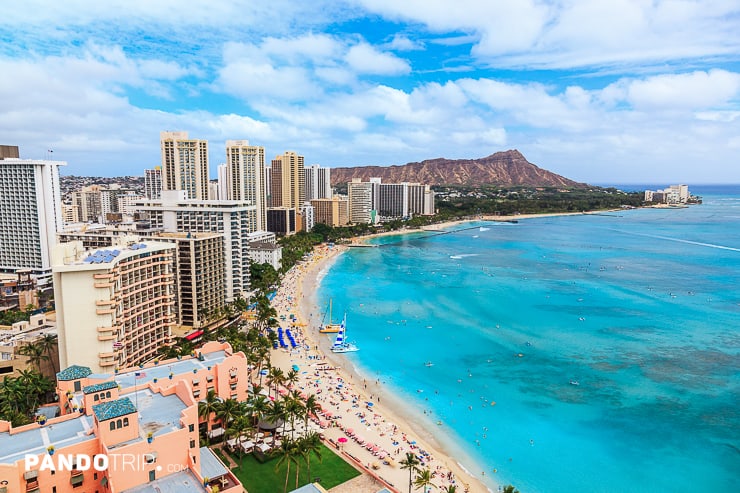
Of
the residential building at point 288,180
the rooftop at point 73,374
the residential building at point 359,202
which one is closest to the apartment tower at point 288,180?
the residential building at point 288,180

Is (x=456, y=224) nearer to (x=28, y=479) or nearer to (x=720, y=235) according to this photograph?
(x=720, y=235)

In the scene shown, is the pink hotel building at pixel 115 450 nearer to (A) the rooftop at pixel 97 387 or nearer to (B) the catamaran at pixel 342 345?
(A) the rooftop at pixel 97 387

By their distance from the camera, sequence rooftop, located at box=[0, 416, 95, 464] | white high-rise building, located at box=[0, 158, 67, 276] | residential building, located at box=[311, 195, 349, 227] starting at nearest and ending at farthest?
rooftop, located at box=[0, 416, 95, 464]
white high-rise building, located at box=[0, 158, 67, 276]
residential building, located at box=[311, 195, 349, 227]

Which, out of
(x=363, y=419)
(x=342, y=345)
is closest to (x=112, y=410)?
(x=363, y=419)

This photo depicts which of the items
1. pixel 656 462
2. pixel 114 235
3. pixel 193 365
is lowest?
pixel 656 462

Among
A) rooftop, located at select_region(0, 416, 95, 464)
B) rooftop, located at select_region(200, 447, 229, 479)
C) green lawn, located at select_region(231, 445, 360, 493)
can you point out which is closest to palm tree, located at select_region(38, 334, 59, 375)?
rooftop, located at select_region(0, 416, 95, 464)

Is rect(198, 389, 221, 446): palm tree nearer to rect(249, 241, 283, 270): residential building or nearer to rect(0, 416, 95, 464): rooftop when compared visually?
rect(0, 416, 95, 464): rooftop

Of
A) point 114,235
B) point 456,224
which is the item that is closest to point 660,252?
point 456,224
